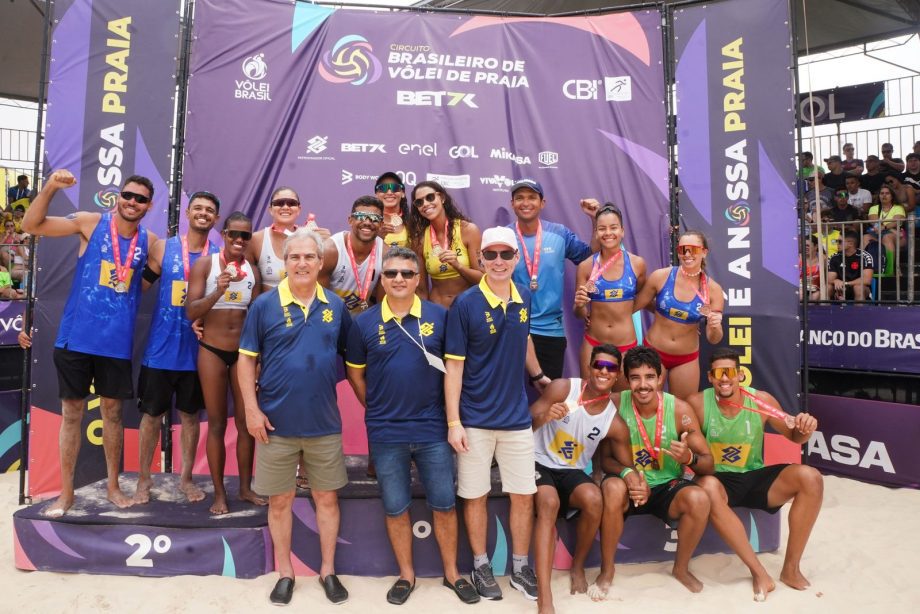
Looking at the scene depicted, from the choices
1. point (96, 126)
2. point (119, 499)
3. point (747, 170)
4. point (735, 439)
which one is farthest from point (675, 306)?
point (96, 126)

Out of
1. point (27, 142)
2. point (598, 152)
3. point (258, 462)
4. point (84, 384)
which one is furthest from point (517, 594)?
point (27, 142)

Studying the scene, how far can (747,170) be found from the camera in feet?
17.1

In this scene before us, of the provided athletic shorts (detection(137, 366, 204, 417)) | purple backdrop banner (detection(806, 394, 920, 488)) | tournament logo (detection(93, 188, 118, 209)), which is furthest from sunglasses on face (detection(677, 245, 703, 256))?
tournament logo (detection(93, 188, 118, 209))

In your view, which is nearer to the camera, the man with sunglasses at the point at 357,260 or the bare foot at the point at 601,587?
the bare foot at the point at 601,587

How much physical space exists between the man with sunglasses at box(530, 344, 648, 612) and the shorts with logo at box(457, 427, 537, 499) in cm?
18

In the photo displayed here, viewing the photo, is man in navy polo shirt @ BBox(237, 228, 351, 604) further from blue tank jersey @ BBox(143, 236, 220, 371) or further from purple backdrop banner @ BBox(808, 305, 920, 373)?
purple backdrop banner @ BBox(808, 305, 920, 373)

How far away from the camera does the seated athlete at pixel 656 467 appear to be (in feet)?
11.8

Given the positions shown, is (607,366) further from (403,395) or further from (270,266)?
(270,266)

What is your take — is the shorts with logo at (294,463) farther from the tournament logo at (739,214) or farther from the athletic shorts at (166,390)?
the tournament logo at (739,214)

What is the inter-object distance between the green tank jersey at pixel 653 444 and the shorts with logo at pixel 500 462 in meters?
0.77

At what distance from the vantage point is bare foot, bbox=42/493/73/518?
374 cm

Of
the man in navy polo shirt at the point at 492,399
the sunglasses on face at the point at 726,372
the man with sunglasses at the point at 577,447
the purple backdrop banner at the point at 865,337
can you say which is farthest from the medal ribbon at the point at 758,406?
the purple backdrop banner at the point at 865,337

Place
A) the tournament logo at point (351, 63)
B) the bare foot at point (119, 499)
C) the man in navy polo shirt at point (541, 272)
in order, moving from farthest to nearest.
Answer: the tournament logo at point (351, 63)
the man in navy polo shirt at point (541, 272)
the bare foot at point (119, 499)

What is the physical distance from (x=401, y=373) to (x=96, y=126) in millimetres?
3668
